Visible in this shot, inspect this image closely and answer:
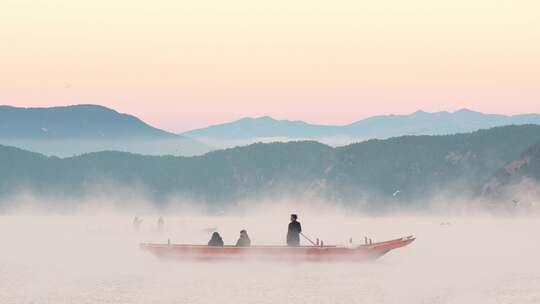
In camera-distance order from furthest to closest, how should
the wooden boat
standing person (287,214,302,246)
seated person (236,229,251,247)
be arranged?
seated person (236,229,251,247) → the wooden boat → standing person (287,214,302,246)

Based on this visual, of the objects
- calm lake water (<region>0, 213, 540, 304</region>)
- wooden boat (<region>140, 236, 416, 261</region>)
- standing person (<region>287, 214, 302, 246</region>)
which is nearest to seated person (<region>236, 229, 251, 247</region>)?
wooden boat (<region>140, 236, 416, 261</region>)

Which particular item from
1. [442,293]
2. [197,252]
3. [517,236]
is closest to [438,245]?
[517,236]

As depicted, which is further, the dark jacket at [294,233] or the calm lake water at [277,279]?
the dark jacket at [294,233]

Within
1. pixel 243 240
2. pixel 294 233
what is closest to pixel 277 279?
pixel 294 233

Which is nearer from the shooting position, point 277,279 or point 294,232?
point 277,279

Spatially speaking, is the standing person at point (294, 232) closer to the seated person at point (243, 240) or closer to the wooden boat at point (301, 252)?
the wooden boat at point (301, 252)

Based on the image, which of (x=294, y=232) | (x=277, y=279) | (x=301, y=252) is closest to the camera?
(x=277, y=279)

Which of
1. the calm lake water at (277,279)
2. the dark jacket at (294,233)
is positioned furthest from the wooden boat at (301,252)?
the calm lake water at (277,279)

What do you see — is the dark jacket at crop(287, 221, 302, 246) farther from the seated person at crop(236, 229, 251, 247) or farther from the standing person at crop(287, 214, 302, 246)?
the seated person at crop(236, 229, 251, 247)

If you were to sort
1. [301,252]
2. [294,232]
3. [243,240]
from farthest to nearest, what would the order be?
1. [301,252]
2. [243,240]
3. [294,232]

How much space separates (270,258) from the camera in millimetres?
71125

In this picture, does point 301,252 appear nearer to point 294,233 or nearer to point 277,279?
point 294,233

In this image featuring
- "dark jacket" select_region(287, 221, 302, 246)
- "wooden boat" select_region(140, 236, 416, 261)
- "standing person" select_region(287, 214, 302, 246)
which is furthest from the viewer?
"wooden boat" select_region(140, 236, 416, 261)

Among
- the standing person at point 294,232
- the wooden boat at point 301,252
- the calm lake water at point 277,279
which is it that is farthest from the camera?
the wooden boat at point 301,252
